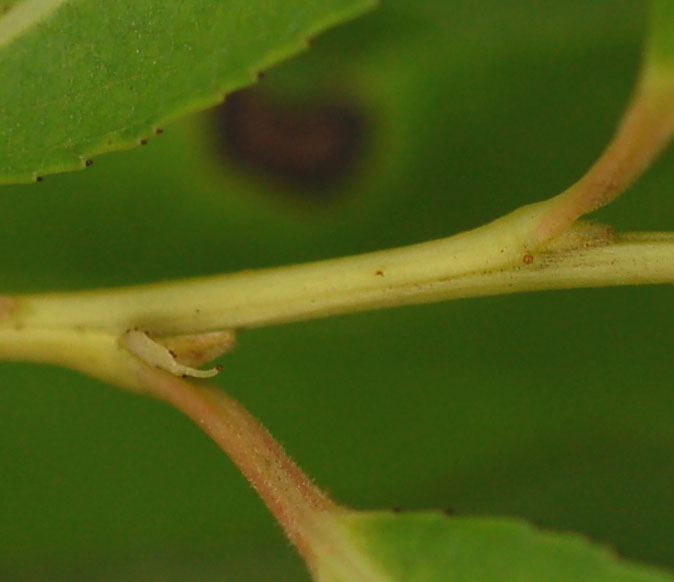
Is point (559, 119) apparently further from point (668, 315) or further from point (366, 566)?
point (366, 566)

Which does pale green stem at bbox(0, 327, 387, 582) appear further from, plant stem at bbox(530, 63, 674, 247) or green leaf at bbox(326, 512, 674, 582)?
plant stem at bbox(530, 63, 674, 247)

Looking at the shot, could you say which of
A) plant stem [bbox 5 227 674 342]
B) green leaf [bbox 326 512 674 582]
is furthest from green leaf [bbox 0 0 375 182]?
green leaf [bbox 326 512 674 582]

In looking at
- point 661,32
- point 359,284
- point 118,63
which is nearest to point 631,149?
point 661,32

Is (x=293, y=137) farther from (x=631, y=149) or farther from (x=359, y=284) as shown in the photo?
(x=631, y=149)

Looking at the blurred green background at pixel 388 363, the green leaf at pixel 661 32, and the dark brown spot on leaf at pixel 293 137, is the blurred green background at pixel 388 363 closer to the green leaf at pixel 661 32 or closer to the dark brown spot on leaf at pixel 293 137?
the dark brown spot on leaf at pixel 293 137

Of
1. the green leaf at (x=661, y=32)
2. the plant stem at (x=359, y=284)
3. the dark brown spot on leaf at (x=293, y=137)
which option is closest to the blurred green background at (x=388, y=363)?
the dark brown spot on leaf at (x=293, y=137)
